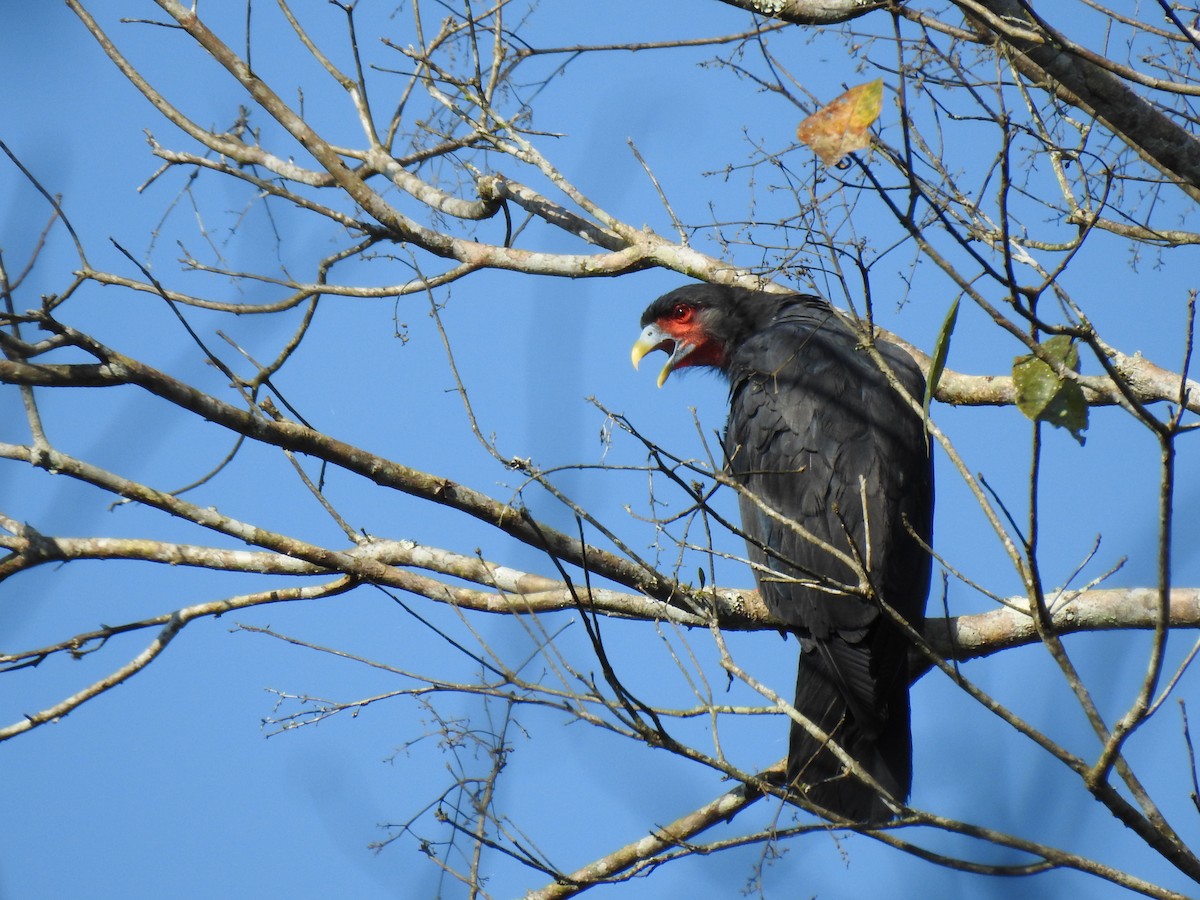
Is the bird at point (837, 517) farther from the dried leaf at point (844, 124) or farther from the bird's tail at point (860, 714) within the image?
the dried leaf at point (844, 124)

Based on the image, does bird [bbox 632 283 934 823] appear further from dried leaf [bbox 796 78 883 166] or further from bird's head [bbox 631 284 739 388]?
dried leaf [bbox 796 78 883 166]

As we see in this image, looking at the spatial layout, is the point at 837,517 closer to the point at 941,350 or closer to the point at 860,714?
the point at 860,714

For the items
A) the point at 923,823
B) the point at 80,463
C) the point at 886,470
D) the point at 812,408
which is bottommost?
the point at 923,823

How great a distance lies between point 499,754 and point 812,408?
2.06 m

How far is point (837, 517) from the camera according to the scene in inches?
169

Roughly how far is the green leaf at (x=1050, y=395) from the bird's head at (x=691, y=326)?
3.93m

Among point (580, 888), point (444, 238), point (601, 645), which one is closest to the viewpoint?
point (601, 645)

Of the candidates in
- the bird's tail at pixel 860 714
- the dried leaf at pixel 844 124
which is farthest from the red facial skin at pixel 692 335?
the dried leaf at pixel 844 124

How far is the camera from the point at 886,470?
15.6 ft

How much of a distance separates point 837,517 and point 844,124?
2100 millimetres

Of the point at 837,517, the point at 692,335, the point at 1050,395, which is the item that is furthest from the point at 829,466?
the point at 1050,395

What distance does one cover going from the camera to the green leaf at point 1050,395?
8.01ft

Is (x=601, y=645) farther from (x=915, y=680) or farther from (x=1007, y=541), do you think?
(x=915, y=680)

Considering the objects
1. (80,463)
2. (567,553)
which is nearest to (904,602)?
(567,553)
